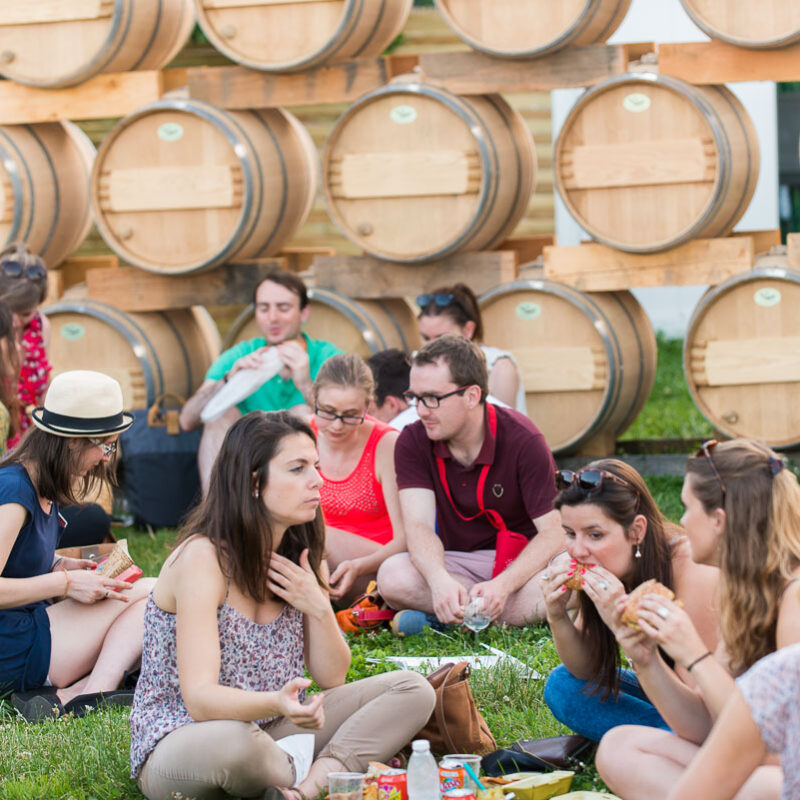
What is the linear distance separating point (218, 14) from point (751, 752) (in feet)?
20.8

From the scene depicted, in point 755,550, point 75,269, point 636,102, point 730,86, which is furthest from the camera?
point 730,86

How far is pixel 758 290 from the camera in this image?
7.40 meters

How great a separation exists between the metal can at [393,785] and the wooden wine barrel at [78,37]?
18.6ft

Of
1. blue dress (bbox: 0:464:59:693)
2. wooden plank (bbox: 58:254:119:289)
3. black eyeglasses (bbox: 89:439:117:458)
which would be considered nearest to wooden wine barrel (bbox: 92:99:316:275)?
wooden plank (bbox: 58:254:119:289)

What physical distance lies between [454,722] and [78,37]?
5.54 m

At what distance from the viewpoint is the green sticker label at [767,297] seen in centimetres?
735

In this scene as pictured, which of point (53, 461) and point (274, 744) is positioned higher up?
point (53, 461)

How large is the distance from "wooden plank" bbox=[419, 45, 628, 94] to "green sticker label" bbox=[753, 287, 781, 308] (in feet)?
4.47

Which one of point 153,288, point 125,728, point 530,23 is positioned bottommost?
point 125,728

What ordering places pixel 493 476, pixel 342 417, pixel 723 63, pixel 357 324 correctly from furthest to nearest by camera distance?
pixel 357 324 → pixel 723 63 → pixel 342 417 → pixel 493 476

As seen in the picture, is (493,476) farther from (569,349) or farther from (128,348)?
(128,348)

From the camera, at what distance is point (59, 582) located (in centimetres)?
463

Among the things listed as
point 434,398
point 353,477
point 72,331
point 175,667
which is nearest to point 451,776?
point 175,667

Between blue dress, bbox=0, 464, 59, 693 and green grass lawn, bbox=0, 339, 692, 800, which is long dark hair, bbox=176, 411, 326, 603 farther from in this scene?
blue dress, bbox=0, 464, 59, 693
